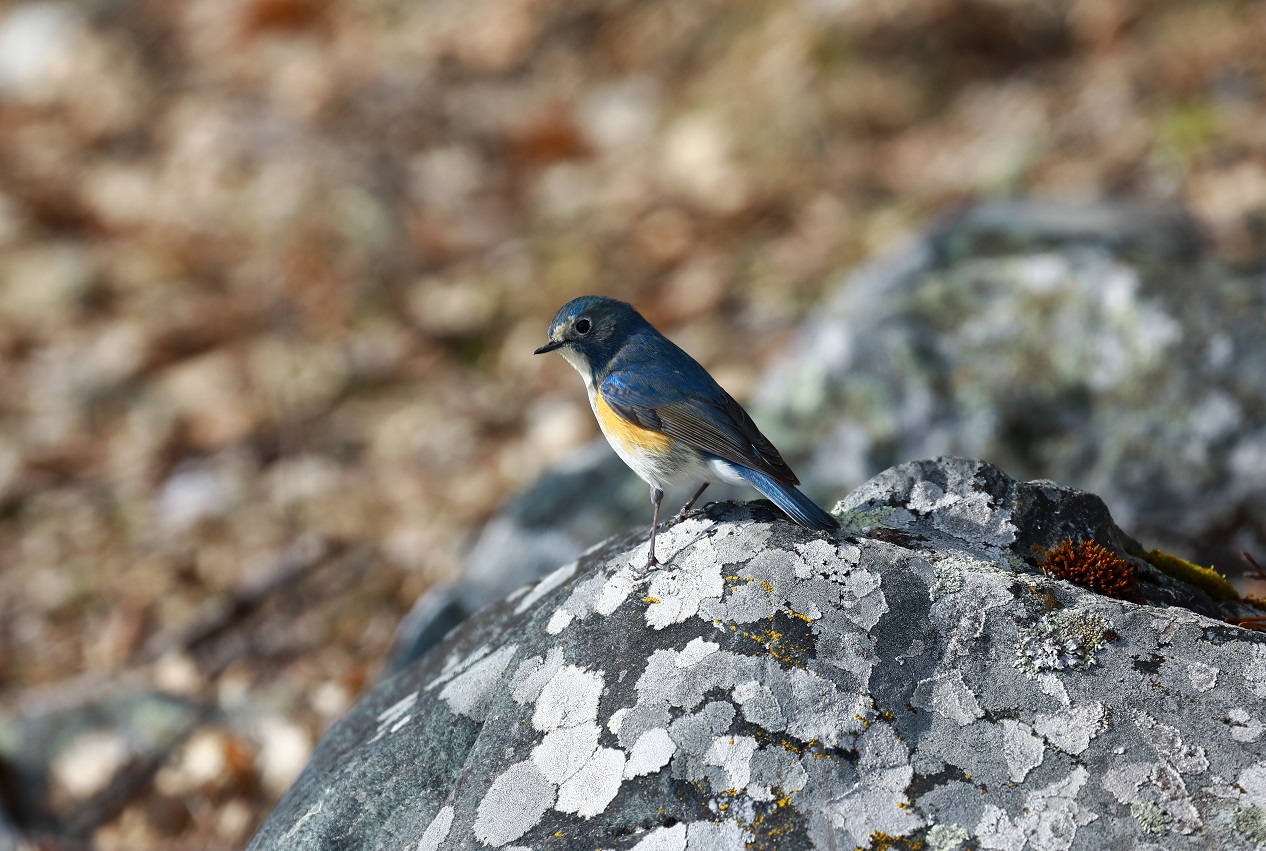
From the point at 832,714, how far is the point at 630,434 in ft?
4.80

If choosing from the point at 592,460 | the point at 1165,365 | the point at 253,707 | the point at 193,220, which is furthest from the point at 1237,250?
the point at 193,220

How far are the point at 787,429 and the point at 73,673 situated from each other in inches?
172

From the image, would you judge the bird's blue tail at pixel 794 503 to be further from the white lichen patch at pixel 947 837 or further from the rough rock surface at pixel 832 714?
the white lichen patch at pixel 947 837

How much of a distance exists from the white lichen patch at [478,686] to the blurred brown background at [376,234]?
256 cm

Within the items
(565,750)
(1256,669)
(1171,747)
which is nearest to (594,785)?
(565,750)

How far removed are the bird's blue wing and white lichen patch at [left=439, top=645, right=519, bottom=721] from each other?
37.1 inches

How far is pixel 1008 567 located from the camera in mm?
3102

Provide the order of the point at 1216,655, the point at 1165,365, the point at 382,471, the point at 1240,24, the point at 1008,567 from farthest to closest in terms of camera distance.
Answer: the point at 1240,24 → the point at 382,471 → the point at 1165,365 → the point at 1008,567 → the point at 1216,655

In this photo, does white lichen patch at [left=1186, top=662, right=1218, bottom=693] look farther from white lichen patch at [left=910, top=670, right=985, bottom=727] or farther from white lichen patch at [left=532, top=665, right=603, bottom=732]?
white lichen patch at [left=532, top=665, right=603, bottom=732]

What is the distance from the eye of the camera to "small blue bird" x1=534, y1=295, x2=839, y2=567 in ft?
11.7

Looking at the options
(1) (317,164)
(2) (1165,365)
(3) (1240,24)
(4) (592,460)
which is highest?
(1) (317,164)

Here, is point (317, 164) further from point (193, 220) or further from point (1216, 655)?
point (1216, 655)

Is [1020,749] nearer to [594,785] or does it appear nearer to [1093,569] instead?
[1093,569]

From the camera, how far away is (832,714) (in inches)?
103
